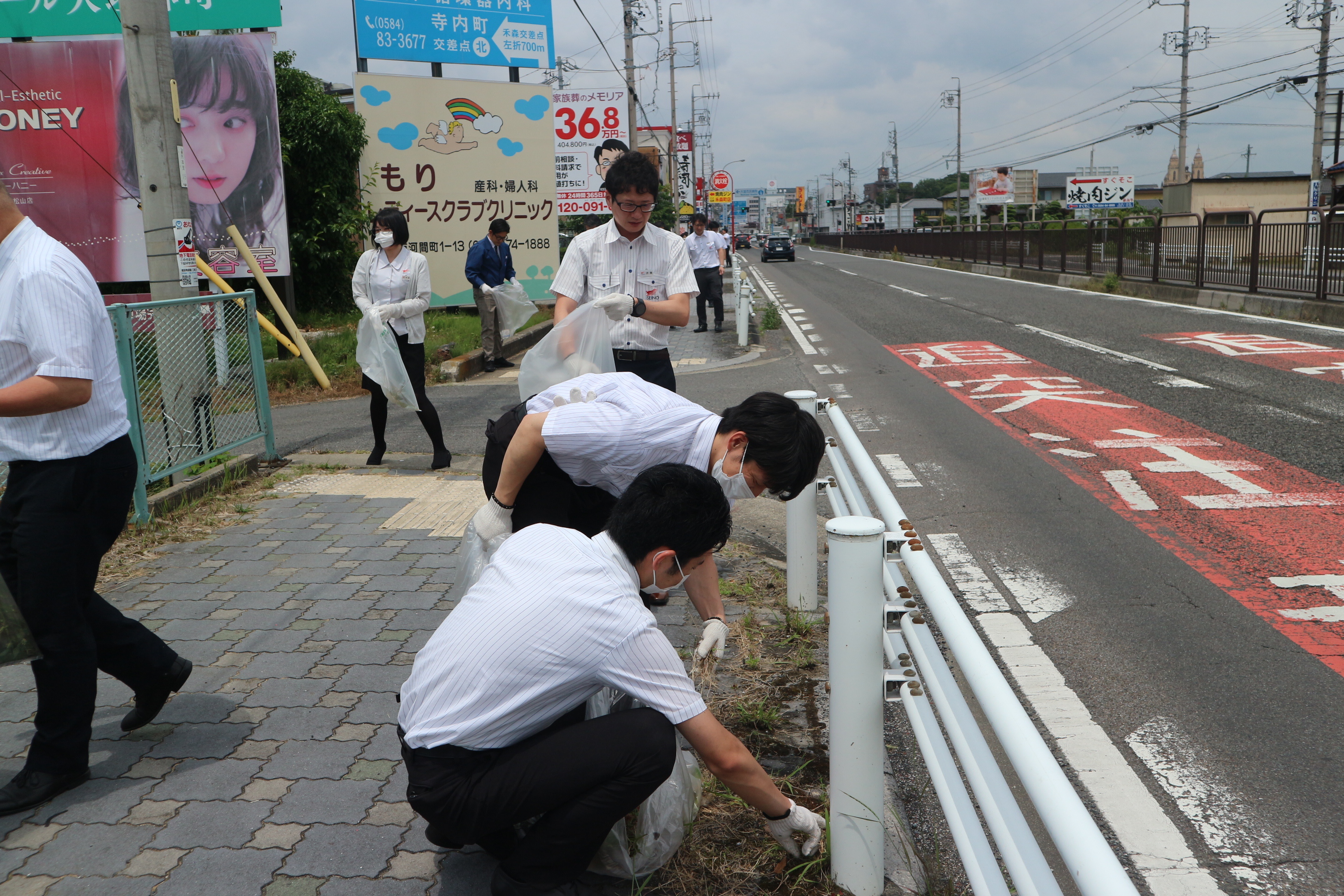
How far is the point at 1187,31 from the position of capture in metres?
47.4

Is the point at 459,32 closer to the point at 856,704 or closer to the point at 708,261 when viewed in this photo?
the point at 708,261

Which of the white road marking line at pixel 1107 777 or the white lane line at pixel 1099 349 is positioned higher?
the white lane line at pixel 1099 349

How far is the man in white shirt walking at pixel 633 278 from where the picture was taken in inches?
183

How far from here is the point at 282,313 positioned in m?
11.3

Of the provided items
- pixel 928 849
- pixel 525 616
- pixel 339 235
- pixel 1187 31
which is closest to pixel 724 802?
pixel 928 849

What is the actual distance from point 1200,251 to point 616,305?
665 inches

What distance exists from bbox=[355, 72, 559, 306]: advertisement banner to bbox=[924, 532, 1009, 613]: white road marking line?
470 inches

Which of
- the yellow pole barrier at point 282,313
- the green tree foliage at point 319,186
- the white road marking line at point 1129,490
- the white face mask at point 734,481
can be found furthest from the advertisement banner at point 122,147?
the white face mask at point 734,481

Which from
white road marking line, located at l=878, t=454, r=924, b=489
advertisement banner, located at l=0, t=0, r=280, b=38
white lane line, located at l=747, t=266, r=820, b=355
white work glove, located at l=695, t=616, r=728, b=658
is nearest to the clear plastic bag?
white work glove, located at l=695, t=616, r=728, b=658

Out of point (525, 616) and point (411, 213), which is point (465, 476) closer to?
point (525, 616)

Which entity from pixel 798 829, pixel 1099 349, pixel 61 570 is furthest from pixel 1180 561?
pixel 1099 349

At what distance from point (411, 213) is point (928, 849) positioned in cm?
1528

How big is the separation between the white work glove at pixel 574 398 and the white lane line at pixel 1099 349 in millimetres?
9064

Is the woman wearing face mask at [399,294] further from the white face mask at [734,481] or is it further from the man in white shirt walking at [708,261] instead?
the man in white shirt walking at [708,261]
